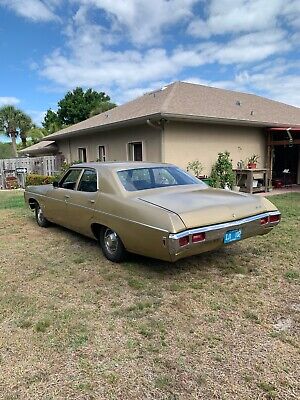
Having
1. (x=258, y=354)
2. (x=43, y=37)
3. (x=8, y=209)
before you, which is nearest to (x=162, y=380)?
(x=258, y=354)

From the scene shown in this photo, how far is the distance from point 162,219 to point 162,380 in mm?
1683

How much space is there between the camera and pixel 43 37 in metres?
14.5

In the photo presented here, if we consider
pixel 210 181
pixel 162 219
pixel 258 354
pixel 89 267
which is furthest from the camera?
pixel 210 181

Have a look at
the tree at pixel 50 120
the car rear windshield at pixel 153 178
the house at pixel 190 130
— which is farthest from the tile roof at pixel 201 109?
the tree at pixel 50 120

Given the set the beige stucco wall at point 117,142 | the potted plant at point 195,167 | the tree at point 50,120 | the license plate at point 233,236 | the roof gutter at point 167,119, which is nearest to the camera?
the license plate at point 233,236

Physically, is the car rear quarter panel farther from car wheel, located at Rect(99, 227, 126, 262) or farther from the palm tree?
the palm tree

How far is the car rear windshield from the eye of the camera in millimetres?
4621

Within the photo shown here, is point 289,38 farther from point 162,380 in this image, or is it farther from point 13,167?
point 162,380

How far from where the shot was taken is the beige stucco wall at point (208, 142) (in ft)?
38.1

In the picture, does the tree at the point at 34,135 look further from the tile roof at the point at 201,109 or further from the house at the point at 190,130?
the house at the point at 190,130

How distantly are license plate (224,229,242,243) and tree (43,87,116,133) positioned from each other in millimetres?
38982

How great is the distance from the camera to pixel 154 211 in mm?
3680

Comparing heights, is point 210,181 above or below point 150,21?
below

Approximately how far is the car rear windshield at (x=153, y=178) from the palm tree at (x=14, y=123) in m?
37.9
